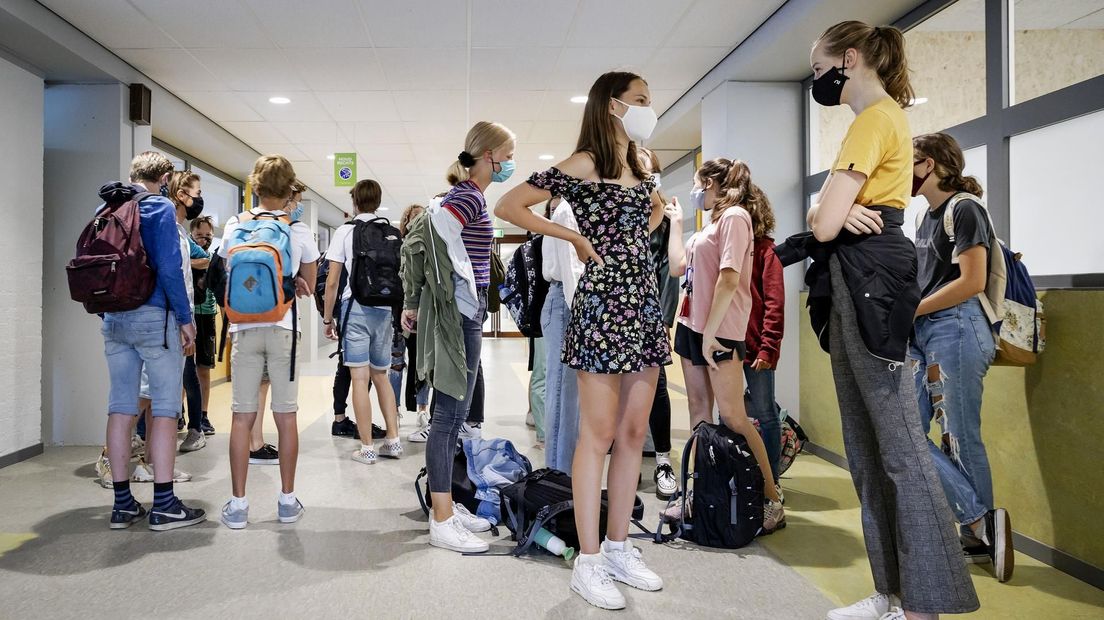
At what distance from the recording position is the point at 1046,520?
8.50ft

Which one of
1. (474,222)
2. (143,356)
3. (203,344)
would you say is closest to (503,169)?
(474,222)

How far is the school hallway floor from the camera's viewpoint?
7.10ft

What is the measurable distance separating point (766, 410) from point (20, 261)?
4.46 metres

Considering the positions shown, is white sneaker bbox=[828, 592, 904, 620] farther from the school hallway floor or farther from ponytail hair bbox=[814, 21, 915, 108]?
ponytail hair bbox=[814, 21, 915, 108]

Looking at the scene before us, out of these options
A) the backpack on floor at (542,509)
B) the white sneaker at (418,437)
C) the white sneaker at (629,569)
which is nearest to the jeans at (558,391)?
the backpack on floor at (542,509)

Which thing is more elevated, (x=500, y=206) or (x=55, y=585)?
(x=500, y=206)

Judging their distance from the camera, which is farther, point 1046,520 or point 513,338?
point 513,338

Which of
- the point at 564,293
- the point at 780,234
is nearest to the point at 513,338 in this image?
the point at 780,234

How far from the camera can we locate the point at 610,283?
2121 mm

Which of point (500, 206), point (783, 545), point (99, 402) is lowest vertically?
point (783, 545)

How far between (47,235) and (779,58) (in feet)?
16.8

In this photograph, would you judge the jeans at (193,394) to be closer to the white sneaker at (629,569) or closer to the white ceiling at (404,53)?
the white ceiling at (404,53)

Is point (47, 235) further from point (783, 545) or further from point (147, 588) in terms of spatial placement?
point (783, 545)

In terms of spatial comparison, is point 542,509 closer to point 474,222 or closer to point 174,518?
point 474,222
